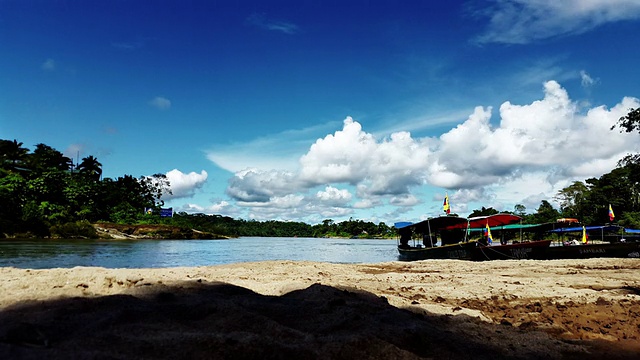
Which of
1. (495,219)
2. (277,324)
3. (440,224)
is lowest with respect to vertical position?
(277,324)

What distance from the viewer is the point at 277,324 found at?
13.3ft

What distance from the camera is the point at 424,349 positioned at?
154 inches

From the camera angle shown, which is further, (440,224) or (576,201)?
(576,201)

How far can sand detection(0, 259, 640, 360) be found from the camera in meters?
3.17

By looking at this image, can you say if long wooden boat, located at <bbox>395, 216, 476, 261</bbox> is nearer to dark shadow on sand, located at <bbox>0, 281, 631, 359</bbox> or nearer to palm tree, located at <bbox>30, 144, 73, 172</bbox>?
dark shadow on sand, located at <bbox>0, 281, 631, 359</bbox>

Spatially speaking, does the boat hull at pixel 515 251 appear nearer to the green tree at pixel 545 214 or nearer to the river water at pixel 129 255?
the river water at pixel 129 255

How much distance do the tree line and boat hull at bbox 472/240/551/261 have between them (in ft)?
41.8

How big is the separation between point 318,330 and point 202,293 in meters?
1.95

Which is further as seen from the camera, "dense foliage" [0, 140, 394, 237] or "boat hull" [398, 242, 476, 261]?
"dense foliage" [0, 140, 394, 237]

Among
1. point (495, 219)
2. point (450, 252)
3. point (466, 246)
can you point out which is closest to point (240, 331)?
point (466, 246)

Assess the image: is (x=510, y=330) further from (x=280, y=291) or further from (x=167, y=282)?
(x=167, y=282)

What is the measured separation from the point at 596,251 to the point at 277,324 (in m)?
23.6

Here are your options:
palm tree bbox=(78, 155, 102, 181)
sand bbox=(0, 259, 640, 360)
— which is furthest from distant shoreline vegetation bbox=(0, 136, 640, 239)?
sand bbox=(0, 259, 640, 360)

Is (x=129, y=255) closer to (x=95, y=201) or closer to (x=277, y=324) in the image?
(x=277, y=324)
